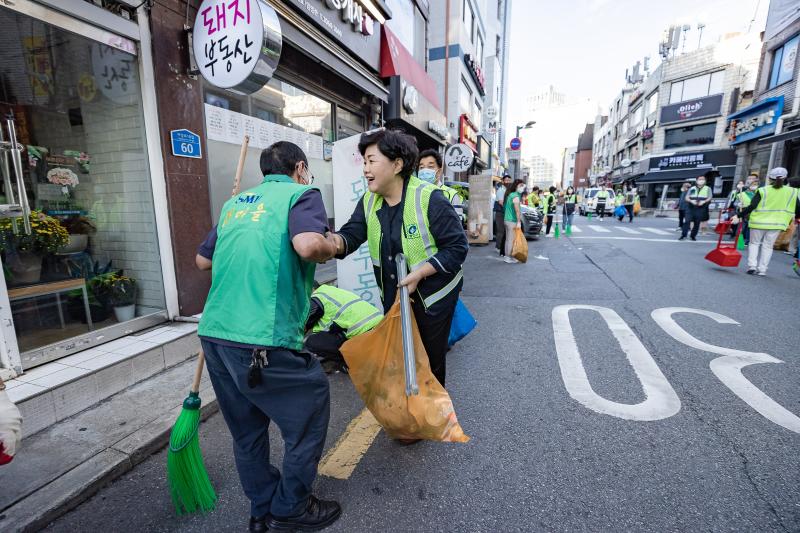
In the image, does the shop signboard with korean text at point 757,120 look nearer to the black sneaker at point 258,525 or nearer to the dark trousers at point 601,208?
the dark trousers at point 601,208

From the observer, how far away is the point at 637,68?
45875mm

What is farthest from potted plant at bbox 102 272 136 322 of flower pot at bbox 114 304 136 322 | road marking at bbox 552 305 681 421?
road marking at bbox 552 305 681 421

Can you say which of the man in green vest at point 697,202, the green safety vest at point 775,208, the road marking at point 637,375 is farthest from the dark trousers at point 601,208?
the road marking at point 637,375

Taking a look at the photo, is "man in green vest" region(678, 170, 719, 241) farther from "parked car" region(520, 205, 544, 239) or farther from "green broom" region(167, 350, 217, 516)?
"green broom" region(167, 350, 217, 516)

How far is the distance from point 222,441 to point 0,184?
249 centimetres

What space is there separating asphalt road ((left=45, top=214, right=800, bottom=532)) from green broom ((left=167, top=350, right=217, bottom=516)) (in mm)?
80

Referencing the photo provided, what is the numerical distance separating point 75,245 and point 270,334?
3.19m

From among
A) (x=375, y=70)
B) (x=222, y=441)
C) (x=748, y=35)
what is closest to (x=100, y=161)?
(x=222, y=441)

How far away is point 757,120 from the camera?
19750 millimetres

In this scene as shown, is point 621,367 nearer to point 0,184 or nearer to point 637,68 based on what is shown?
point 0,184

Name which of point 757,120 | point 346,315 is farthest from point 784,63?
point 346,315

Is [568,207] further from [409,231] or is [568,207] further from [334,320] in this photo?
[409,231]

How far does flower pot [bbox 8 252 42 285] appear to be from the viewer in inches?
119

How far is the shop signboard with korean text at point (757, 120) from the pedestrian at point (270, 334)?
25.2 meters
